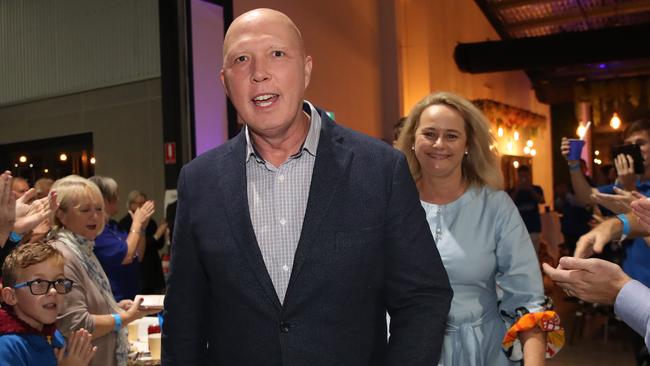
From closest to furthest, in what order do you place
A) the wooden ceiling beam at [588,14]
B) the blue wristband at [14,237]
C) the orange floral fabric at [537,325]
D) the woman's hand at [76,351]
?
the orange floral fabric at [537,325], the woman's hand at [76,351], the blue wristband at [14,237], the wooden ceiling beam at [588,14]

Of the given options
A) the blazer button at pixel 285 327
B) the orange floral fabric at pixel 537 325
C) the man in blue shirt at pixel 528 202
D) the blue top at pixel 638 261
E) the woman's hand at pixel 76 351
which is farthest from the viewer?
the man in blue shirt at pixel 528 202

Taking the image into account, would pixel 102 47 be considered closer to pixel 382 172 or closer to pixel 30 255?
pixel 30 255

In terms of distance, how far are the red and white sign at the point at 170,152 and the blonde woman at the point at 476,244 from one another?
406 cm

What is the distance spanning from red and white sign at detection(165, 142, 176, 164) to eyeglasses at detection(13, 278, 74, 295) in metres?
3.80

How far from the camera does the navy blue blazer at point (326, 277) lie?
4.46ft

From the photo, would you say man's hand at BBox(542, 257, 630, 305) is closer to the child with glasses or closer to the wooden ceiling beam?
the child with glasses

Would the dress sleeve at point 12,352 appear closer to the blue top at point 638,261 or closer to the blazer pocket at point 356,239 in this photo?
the blazer pocket at point 356,239

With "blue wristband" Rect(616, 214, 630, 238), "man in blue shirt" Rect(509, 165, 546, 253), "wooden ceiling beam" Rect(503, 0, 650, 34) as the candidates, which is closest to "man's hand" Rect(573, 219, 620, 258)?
"blue wristband" Rect(616, 214, 630, 238)

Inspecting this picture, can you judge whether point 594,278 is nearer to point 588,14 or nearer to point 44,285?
point 44,285

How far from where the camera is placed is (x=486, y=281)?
85.7 inches

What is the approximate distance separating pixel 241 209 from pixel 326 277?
245 mm

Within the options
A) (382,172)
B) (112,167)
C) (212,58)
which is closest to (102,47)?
(112,167)

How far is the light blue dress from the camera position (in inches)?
83.5

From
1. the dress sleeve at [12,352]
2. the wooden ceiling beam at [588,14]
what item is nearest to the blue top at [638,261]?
the dress sleeve at [12,352]
